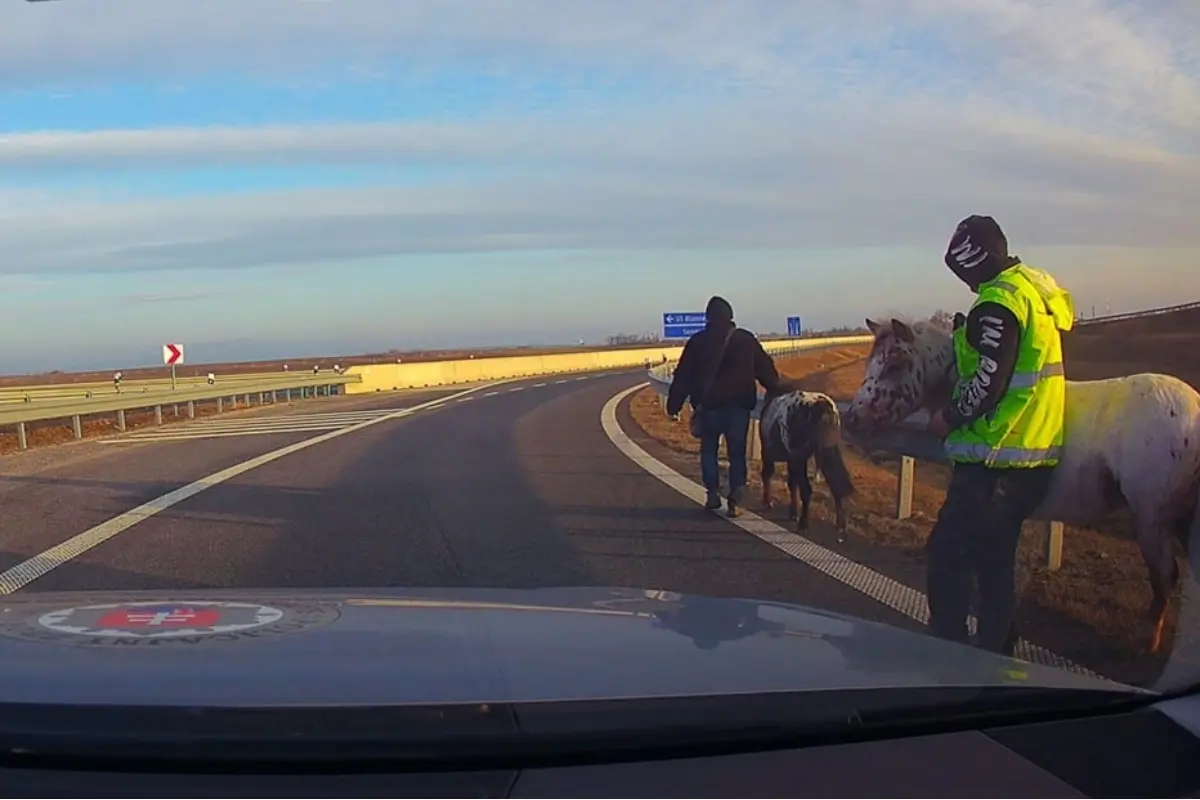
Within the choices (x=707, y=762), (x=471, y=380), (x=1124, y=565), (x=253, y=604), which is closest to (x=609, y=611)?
(x=253, y=604)

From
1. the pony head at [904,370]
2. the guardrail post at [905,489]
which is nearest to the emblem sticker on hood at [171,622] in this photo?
the pony head at [904,370]

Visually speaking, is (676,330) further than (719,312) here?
Yes

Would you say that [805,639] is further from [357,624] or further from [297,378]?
[297,378]

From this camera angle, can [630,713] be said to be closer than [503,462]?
Yes

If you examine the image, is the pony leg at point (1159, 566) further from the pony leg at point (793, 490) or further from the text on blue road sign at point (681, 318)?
the text on blue road sign at point (681, 318)

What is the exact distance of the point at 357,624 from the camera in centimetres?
365

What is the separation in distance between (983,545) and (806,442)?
4416mm

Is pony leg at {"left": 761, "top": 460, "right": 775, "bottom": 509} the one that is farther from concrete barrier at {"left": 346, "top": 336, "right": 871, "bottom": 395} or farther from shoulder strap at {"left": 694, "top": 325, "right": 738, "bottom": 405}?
concrete barrier at {"left": 346, "top": 336, "right": 871, "bottom": 395}

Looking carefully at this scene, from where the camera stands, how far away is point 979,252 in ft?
16.5

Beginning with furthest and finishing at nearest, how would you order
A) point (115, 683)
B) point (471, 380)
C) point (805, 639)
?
point (471, 380), point (805, 639), point (115, 683)

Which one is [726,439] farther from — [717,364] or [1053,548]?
[1053,548]

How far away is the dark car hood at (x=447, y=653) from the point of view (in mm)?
2730

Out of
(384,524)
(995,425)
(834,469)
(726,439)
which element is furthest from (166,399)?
(995,425)

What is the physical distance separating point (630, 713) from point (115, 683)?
3.91 feet
